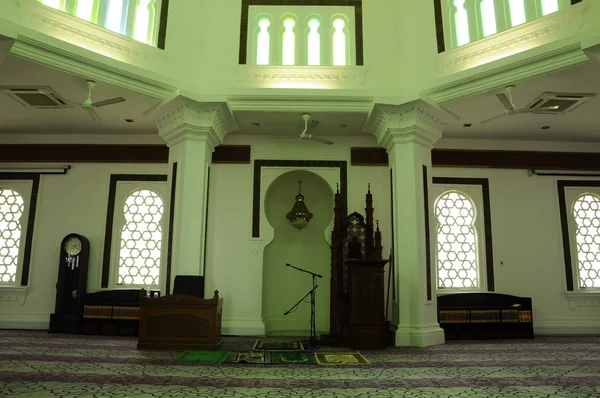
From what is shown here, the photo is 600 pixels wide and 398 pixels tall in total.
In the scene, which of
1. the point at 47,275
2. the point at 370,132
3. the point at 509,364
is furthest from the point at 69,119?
the point at 509,364

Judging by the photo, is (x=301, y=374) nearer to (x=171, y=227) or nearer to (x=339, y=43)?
(x=171, y=227)

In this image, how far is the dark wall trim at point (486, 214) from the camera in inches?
365

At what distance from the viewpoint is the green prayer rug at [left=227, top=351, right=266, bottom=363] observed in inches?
229

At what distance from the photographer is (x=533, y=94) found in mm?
7309

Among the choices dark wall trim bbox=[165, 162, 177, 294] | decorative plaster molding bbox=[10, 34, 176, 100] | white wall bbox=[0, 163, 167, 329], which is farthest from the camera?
white wall bbox=[0, 163, 167, 329]

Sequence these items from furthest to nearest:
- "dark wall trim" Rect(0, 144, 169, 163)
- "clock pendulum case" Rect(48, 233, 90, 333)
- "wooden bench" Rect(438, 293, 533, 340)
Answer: "dark wall trim" Rect(0, 144, 169, 163) < "clock pendulum case" Rect(48, 233, 90, 333) < "wooden bench" Rect(438, 293, 533, 340)

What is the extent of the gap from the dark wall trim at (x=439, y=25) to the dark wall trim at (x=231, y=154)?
12.8 feet

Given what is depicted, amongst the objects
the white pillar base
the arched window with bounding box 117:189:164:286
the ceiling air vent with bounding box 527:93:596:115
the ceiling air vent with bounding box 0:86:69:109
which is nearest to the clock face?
the arched window with bounding box 117:189:164:286

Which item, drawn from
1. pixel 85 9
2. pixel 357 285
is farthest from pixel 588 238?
pixel 85 9

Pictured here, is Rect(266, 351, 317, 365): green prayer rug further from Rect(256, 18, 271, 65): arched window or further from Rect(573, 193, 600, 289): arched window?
Rect(573, 193, 600, 289): arched window

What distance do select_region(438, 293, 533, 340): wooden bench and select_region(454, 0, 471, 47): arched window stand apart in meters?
4.55

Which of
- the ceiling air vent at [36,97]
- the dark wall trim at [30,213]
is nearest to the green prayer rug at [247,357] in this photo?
the ceiling air vent at [36,97]

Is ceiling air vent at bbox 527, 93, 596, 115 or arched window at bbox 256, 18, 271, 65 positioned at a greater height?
arched window at bbox 256, 18, 271, 65

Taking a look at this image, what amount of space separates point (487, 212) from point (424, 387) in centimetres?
587
